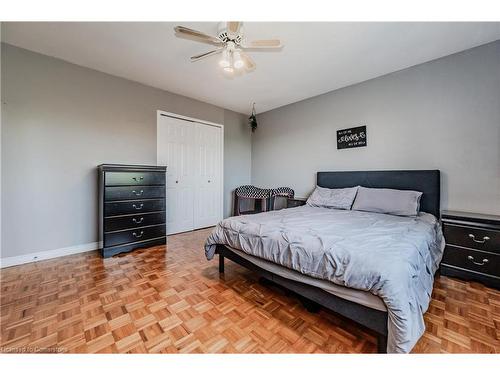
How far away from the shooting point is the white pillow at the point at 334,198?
9.82ft

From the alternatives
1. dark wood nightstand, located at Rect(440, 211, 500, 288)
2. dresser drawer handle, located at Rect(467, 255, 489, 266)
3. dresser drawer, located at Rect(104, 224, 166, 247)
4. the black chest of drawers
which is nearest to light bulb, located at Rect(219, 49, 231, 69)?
the black chest of drawers

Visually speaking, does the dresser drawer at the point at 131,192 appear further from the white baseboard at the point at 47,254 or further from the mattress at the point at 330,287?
the mattress at the point at 330,287

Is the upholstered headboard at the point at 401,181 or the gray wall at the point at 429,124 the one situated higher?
the gray wall at the point at 429,124

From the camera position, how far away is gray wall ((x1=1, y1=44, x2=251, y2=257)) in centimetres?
240

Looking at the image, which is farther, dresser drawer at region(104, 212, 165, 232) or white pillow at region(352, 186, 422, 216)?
dresser drawer at region(104, 212, 165, 232)

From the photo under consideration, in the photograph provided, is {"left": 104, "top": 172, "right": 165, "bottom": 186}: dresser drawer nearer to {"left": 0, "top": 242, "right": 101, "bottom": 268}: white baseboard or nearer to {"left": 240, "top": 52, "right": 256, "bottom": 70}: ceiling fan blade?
{"left": 0, "top": 242, "right": 101, "bottom": 268}: white baseboard

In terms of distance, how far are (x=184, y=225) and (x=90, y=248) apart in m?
1.44

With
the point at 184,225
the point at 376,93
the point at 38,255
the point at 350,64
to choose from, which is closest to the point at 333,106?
the point at 376,93

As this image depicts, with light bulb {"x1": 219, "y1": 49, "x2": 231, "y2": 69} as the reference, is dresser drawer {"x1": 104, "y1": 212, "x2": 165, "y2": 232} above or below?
below

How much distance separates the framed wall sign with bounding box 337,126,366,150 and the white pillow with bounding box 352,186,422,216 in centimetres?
82

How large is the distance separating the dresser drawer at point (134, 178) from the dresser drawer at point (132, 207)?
257 millimetres

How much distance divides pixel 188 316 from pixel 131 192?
→ 195 centimetres

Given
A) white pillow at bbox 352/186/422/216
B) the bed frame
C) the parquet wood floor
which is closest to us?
the bed frame

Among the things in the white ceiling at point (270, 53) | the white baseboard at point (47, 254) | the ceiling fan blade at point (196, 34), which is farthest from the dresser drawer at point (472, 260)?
the white baseboard at point (47, 254)
